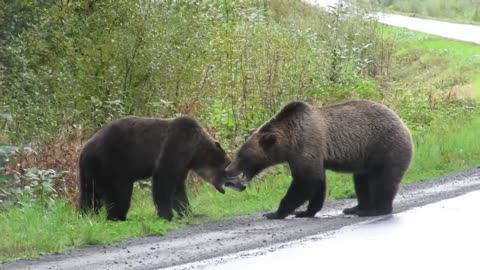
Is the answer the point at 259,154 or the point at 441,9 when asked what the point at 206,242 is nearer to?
the point at 259,154

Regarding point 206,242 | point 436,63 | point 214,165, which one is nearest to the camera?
point 206,242

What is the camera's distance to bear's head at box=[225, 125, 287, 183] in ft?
42.1

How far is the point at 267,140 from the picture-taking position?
12.9 metres

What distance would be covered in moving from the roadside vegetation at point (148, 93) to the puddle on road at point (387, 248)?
189cm

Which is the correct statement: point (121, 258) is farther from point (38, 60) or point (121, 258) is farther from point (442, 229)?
point (38, 60)

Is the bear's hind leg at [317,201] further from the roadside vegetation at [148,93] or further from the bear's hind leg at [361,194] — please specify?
the roadside vegetation at [148,93]

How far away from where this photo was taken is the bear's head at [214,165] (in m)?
13.1

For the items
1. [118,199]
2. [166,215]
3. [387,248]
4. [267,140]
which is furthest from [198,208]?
[387,248]

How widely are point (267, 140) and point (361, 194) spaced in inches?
52.9

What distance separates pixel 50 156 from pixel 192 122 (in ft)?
7.85

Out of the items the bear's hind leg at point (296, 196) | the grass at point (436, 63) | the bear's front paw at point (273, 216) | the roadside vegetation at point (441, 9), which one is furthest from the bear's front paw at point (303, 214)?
the roadside vegetation at point (441, 9)

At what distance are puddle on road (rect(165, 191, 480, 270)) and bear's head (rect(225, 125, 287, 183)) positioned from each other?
66.5 inches

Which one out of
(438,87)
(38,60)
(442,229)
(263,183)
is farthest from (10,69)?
(438,87)

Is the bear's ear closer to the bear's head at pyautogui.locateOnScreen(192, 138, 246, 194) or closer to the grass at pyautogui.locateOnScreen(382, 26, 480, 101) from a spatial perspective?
the bear's head at pyautogui.locateOnScreen(192, 138, 246, 194)
